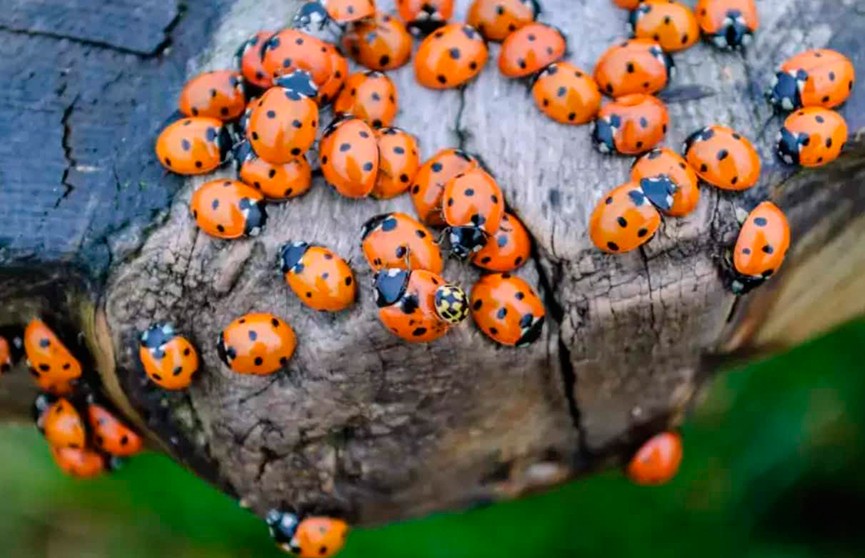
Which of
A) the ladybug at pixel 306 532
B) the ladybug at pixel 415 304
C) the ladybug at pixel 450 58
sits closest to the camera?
the ladybug at pixel 415 304

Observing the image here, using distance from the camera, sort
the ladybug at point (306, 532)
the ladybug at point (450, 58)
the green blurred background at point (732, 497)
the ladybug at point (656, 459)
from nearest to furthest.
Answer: the ladybug at point (450, 58) → the ladybug at point (306, 532) → the ladybug at point (656, 459) → the green blurred background at point (732, 497)

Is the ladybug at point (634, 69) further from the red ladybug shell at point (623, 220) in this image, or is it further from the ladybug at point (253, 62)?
the ladybug at point (253, 62)

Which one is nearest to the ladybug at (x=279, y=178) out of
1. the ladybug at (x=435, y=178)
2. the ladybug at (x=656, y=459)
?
the ladybug at (x=435, y=178)

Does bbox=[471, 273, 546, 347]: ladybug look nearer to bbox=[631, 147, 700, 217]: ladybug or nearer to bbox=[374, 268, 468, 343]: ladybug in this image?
bbox=[374, 268, 468, 343]: ladybug

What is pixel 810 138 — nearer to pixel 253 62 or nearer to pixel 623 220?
pixel 623 220

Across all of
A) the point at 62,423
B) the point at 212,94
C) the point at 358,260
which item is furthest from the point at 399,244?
the point at 62,423

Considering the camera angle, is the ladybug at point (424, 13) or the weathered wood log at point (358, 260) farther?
the ladybug at point (424, 13)

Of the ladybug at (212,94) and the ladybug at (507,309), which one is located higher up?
the ladybug at (212,94)
